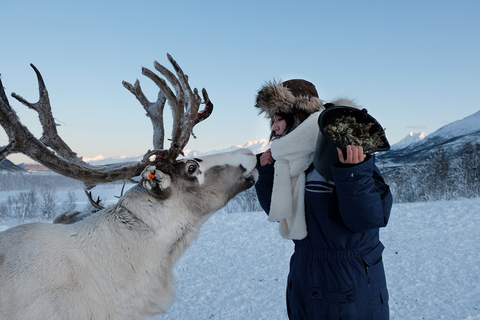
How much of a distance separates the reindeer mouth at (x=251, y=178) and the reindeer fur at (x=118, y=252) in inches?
4.0

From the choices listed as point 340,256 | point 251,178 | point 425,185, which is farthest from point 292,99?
point 425,185

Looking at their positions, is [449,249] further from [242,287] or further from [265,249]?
[242,287]

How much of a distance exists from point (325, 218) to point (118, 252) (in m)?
1.55

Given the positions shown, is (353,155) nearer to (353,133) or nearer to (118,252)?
(353,133)

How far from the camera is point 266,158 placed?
3.24 meters

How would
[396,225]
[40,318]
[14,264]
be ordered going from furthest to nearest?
[396,225], [14,264], [40,318]

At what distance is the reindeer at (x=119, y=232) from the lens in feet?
7.52

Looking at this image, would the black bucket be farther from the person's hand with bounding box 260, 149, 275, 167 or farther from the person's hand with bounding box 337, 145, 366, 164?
the person's hand with bounding box 260, 149, 275, 167

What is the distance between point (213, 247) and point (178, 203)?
11004 mm

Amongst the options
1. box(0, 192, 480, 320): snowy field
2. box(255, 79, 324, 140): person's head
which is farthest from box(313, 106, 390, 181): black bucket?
box(0, 192, 480, 320): snowy field

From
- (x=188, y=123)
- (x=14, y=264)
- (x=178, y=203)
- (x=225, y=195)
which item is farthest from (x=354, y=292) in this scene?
(x=14, y=264)

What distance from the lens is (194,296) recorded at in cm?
847

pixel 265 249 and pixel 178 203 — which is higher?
pixel 178 203

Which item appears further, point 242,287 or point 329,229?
point 242,287
